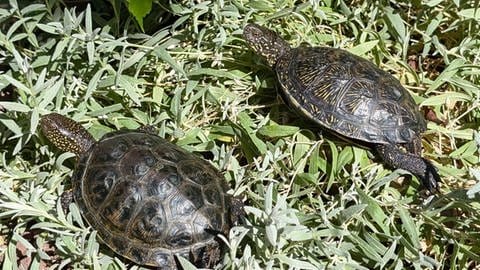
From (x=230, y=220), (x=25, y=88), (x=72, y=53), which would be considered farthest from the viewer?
(x=72, y=53)

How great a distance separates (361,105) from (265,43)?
2.04 feet

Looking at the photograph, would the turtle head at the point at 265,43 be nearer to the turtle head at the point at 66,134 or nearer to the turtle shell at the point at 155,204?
the turtle shell at the point at 155,204

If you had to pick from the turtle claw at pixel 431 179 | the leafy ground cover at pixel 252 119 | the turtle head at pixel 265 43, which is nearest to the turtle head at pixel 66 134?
the leafy ground cover at pixel 252 119

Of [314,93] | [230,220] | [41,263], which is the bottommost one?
[41,263]

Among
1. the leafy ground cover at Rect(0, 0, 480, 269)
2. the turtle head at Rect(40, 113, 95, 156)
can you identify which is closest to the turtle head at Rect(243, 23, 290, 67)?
the leafy ground cover at Rect(0, 0, 480, 269)

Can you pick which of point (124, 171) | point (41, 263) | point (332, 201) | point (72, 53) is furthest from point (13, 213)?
point (332, 201)

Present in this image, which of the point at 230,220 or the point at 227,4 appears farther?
the point at 227,4

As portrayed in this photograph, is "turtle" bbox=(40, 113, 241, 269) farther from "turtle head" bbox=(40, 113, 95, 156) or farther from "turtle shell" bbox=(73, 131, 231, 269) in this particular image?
"turtle head" bbox=(40, 113, 95, 156)

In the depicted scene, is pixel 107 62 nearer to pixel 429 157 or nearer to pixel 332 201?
pixel 332 201

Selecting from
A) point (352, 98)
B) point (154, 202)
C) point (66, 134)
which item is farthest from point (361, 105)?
point (66, 134)

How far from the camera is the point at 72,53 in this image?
3854 millimetres

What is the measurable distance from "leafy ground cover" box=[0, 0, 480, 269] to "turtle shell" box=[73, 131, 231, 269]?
0.11 m

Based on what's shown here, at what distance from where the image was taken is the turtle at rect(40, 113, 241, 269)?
3.17 metres

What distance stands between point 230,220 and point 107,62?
1.22 metres
